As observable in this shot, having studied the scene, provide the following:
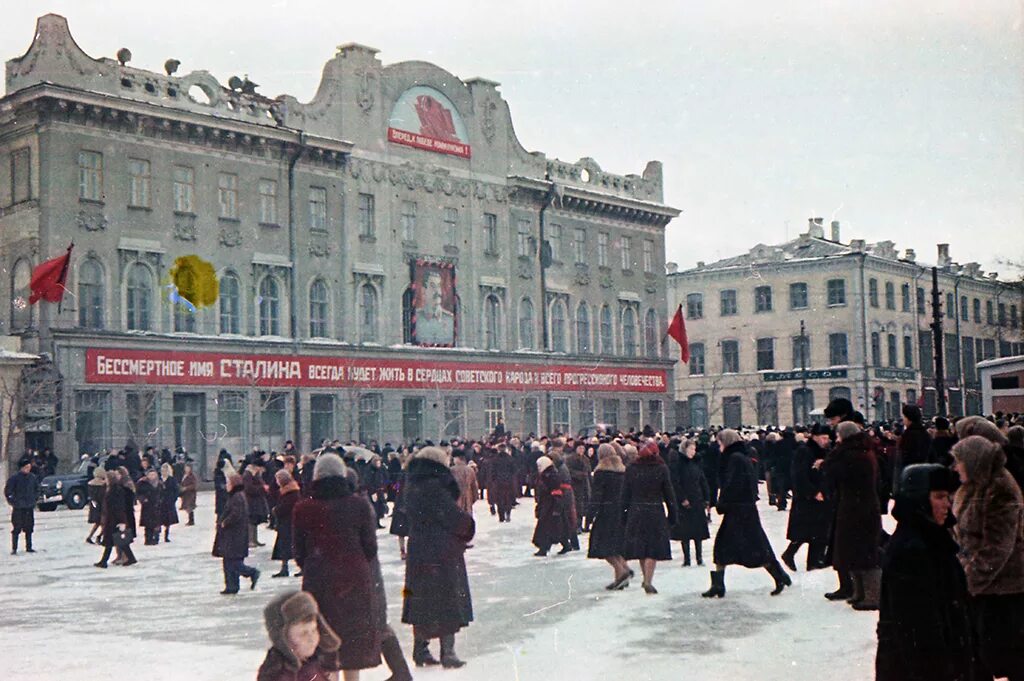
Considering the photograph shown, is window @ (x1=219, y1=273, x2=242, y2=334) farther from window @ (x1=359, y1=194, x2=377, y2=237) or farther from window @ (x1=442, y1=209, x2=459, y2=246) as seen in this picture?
window @ (x1=442, y1=209, x2=459, y2=246)

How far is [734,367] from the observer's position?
74.4m

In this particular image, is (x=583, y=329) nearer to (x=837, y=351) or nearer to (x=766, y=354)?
(x=766, y=354)

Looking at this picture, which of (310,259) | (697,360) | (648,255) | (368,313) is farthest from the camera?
(697,360)

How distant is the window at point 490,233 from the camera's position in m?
50.4

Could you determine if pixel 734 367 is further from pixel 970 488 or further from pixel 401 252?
pixel 970 488

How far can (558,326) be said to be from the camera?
5325 centimetres

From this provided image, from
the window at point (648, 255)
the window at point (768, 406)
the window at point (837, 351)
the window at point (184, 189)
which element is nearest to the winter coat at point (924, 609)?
the window at point (184, 189)

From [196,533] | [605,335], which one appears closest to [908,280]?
[605,335]

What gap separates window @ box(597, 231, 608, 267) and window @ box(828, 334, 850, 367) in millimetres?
20681

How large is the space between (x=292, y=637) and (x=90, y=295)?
34.2 metres

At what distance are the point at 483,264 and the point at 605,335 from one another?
816 centimetres

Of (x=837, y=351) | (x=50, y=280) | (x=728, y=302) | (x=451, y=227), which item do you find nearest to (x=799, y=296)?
(x=837, y=351)

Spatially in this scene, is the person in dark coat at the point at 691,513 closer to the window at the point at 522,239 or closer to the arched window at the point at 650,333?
the window at the point at 522,239

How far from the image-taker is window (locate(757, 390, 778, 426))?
7219cm
